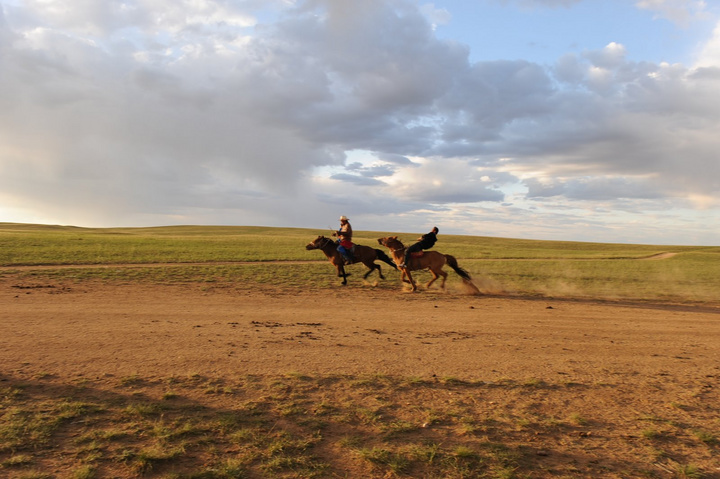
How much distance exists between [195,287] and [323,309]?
6571 millimetres

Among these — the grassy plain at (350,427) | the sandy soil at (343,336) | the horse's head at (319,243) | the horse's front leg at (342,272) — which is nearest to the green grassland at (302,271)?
the horse's front leg at (342,272)

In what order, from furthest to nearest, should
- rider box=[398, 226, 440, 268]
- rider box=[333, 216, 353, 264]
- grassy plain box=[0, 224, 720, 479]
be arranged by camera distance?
1. rider box=[333, 216, 353, 264]
2. rider box=[398, 226, 440, 268]
3. grassy plain box=[0, 224, 720, 479]

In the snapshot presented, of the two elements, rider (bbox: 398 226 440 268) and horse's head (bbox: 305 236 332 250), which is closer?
rider (bbox: 398 226 440 268)

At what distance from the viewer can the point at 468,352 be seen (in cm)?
868

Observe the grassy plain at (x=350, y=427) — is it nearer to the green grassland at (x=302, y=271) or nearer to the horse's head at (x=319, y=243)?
the green grassland at (x=302, y=271)

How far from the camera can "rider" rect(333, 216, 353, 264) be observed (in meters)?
19.0

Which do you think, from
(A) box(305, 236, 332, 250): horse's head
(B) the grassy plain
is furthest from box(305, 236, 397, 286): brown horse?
(B) the grassy plain

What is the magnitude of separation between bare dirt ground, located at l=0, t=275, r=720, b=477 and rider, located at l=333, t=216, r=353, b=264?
4.61 metres

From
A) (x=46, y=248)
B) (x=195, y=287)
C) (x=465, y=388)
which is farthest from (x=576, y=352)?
(x=46, y=248)

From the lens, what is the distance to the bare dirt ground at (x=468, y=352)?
17.6 feet

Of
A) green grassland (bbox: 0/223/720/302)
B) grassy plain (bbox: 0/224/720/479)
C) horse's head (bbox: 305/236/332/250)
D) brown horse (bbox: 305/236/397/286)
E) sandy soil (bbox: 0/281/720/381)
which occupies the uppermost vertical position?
horse's head (bbox: 305/236/332/250)

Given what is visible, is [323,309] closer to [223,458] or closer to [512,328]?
[512,328]

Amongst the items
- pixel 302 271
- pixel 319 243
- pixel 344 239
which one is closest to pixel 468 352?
pixel 344 239

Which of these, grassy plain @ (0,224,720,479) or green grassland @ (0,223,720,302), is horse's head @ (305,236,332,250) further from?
grassy plain @ (0,224,720,479)
